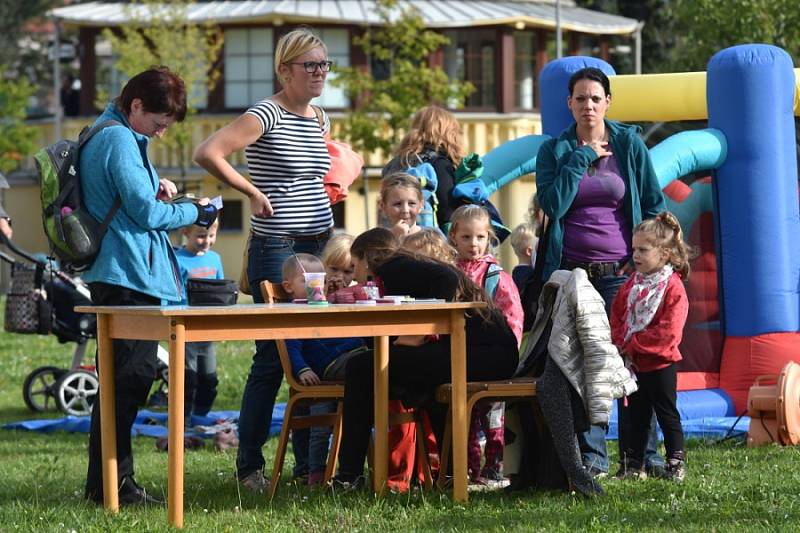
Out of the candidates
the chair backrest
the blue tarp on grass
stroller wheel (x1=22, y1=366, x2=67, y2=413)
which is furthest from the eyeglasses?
stroller wheel (x1=22, y1=366, x2=67, y2=413)

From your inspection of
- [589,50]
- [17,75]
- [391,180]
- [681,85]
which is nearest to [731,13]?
[589,50]

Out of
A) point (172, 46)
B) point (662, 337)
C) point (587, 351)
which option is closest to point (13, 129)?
point (172, 46)

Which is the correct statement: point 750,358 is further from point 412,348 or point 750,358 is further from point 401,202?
point 412,348

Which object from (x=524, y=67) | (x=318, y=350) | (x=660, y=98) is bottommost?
(x=318, y=350)

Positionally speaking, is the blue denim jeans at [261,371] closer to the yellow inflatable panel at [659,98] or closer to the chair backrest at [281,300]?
the chair backrest at [281,300]

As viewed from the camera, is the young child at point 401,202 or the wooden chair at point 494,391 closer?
the wooden chair at point 494,391

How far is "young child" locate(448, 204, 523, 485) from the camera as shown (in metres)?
8.22

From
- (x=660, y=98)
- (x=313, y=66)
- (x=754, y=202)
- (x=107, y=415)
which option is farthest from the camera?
(x=660, y=98)

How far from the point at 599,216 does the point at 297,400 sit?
1866 millimetres

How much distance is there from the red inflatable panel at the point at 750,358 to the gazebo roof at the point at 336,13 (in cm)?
2313

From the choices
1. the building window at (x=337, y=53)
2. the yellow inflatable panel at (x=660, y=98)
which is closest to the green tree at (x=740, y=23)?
→ the building window at (x=337, y=53)

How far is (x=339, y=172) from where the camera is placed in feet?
28.7

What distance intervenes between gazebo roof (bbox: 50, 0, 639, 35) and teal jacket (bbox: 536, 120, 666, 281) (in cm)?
2460

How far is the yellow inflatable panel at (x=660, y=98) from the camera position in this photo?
1074cm
